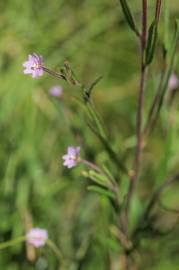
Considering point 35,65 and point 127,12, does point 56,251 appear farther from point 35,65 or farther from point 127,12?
point 127,12

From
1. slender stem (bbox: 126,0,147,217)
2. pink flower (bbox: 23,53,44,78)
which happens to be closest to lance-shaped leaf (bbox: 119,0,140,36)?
slender stem (bbox: 126,0,147,217)

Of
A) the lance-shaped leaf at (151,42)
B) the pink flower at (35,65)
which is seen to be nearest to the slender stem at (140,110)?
the lance-shaped leaf at (151,42)

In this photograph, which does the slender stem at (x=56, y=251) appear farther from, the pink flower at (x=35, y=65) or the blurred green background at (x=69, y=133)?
the pink flower at (x=35, y=65)

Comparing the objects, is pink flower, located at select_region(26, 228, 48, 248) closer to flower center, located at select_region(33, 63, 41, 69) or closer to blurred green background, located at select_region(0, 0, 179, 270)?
blurred green background, located at select_region(0, 0, 179, 270)

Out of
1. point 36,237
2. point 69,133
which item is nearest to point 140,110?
point 36,237

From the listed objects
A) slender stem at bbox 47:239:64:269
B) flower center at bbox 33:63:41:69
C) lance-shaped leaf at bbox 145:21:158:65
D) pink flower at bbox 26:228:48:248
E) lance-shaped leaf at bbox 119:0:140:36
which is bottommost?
slender stem at bbox 47:239:64:269
